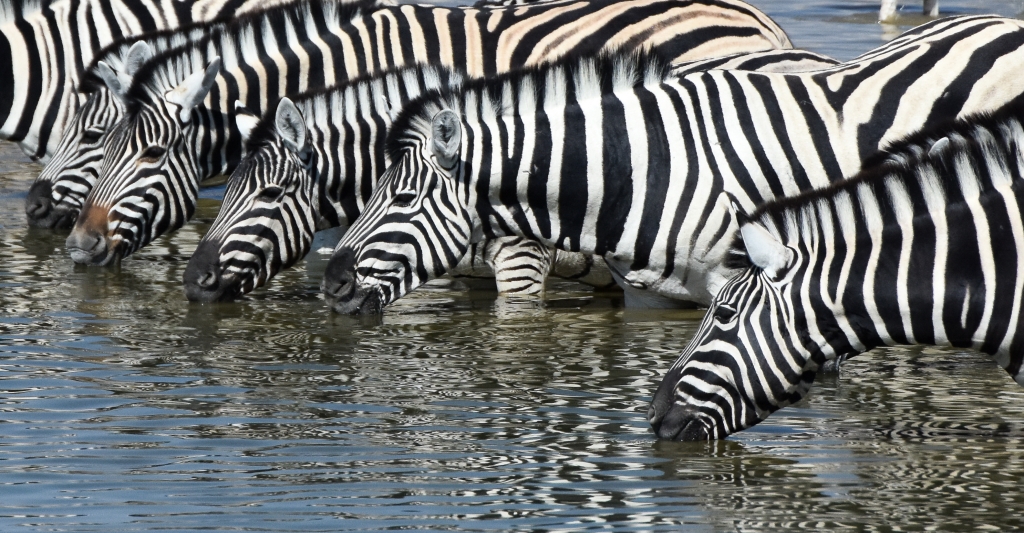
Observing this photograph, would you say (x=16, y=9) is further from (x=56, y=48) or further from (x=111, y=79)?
(x=111, y=79)

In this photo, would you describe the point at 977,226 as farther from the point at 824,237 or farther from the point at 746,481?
the point at 746,481

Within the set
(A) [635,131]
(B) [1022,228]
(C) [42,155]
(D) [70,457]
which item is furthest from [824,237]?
(C) [42,155]

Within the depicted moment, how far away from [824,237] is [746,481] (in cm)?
101

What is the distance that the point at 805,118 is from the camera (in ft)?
27.1

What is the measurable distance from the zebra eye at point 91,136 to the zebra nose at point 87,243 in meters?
1.22

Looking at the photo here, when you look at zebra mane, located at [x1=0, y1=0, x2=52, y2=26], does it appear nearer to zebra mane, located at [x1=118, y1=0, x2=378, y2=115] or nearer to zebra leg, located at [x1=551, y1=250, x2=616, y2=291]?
zebra mane, located at [x1=118, y1=0, x2=378, y2=115]

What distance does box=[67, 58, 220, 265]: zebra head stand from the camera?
35.1 ft

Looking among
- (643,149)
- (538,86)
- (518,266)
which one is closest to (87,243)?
Result: (518,266)

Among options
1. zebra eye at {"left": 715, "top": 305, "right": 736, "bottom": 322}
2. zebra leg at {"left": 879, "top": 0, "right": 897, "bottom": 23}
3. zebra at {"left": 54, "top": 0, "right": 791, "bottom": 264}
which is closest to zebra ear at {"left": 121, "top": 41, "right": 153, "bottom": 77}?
zebra at {"left": 54, "top": 0, "right": 791, "bottom": 264}

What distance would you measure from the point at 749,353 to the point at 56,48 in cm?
848

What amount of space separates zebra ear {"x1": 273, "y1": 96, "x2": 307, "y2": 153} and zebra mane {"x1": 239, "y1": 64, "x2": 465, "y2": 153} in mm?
135

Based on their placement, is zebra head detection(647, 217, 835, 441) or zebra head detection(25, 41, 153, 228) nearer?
zebra head detection(647, 217, 835, 441)

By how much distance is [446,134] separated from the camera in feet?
26.6

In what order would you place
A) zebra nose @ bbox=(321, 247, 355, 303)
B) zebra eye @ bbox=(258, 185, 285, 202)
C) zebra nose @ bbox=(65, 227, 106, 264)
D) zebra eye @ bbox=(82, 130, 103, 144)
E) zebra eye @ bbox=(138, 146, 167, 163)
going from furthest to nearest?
zebra eye @ bbox=(82, 130, 103, 144)
zebra nose @ bbox=(65, 227, 106, 264)
zebra eye @ bbox=(138, 146, 167, 163)
zebra eye @ bbox=(258, 185, 285, 202)
zebra nose @ bbox=(321, 247, 355, 303)
